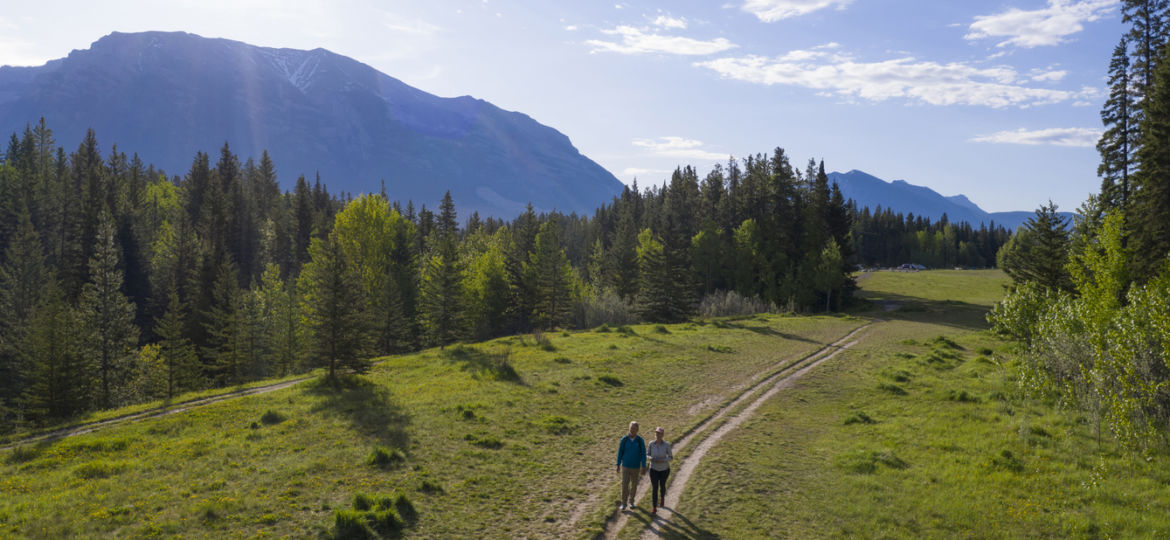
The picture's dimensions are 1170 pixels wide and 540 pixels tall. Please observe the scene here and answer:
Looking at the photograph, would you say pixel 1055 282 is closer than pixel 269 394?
No

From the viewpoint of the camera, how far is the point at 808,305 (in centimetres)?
7469

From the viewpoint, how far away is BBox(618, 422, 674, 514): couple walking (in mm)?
13719

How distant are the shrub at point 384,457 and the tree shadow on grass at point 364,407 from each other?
3.59 ft

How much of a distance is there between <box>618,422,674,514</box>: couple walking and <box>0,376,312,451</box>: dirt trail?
71.0 ft

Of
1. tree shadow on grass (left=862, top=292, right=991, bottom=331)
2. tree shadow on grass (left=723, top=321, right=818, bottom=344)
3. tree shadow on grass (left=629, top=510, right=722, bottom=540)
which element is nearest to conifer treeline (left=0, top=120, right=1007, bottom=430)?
tree shadow on grass (left=862, top=292, right=991, bottom=331)

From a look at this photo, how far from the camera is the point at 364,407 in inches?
960

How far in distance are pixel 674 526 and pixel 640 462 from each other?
1.62m

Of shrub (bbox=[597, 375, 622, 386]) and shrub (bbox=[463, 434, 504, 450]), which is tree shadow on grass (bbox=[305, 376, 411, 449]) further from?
shrub (bbox=[597, 375, 622, 386])

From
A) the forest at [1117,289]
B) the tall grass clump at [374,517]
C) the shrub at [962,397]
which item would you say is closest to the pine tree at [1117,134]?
the forest at [1117,289]

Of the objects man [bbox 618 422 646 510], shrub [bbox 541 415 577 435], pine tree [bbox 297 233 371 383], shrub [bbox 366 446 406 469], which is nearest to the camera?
man [bbox 618 422 646 510]

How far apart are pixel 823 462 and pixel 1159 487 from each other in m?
8.10

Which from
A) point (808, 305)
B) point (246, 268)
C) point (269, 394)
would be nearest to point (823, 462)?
point (269, 394)

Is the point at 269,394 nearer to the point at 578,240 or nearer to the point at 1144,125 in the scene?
the point at 1144,125

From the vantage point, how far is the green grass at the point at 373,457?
12.9 meters
